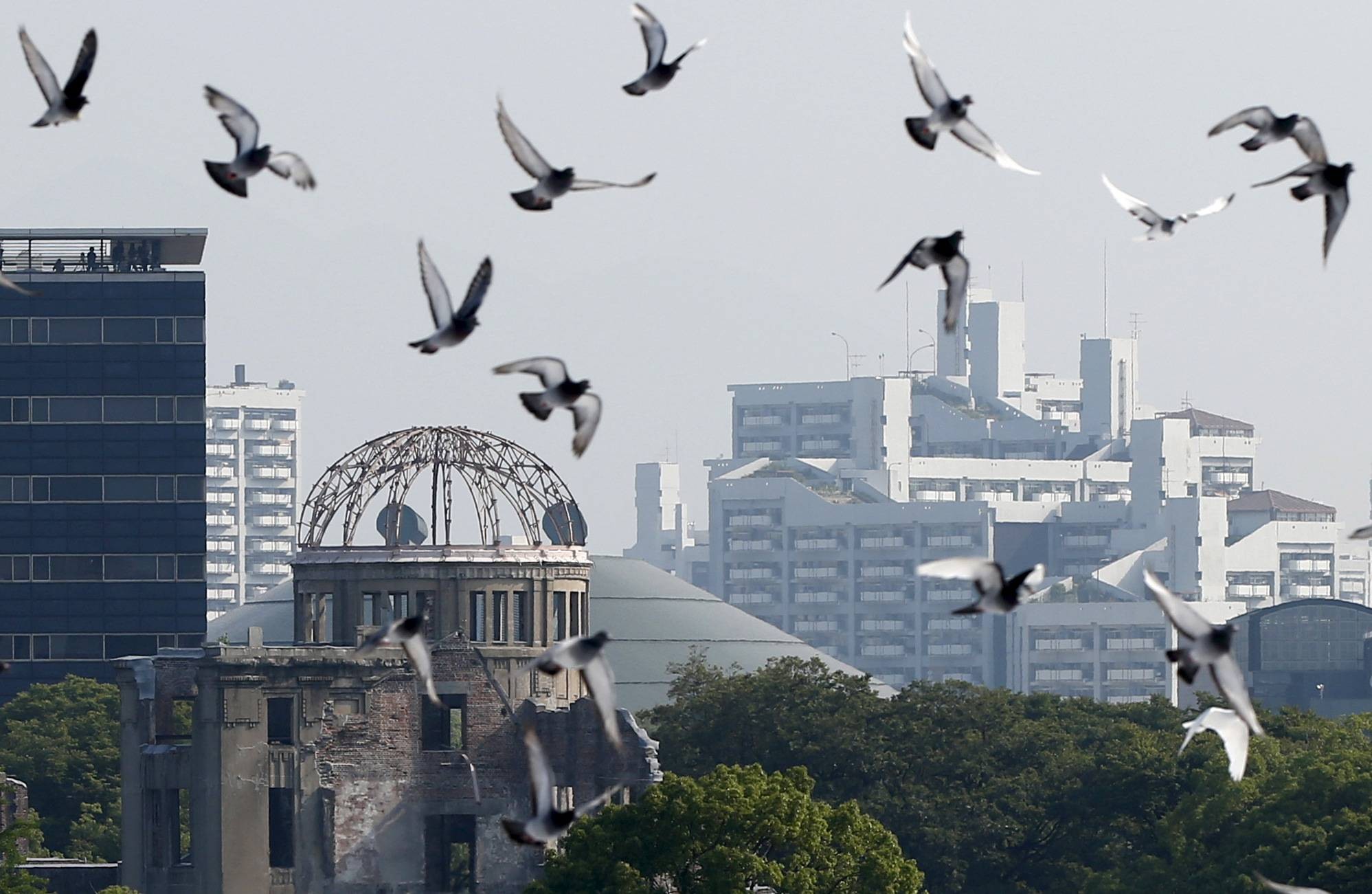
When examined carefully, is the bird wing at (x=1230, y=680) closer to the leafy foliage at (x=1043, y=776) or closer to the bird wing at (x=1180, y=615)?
the bird wing at (x=1180, y=615)

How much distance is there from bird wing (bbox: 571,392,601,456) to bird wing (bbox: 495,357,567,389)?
0.30m

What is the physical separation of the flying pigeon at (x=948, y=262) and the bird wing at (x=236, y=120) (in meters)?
6.53

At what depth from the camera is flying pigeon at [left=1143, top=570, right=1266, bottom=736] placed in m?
30.5

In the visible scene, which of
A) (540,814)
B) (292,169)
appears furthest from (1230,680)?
(292,169)

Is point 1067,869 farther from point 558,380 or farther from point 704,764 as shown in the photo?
point 558,380

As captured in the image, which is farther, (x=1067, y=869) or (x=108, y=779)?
(x=108, y=779)

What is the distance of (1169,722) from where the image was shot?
122m

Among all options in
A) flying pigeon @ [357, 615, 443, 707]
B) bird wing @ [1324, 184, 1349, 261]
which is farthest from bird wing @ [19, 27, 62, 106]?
bird wing @ [1324, 184, 1349, 261]

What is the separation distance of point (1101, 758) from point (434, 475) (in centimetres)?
2474

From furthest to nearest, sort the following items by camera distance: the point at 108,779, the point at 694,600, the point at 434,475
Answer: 1. the point at 694,600
2. the point at 108,779
3. the point at 434,475

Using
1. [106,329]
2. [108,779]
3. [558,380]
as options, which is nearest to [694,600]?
[106,329]

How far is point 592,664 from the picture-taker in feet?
105

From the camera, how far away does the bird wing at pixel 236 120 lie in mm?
33875

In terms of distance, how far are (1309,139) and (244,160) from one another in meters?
10.7
